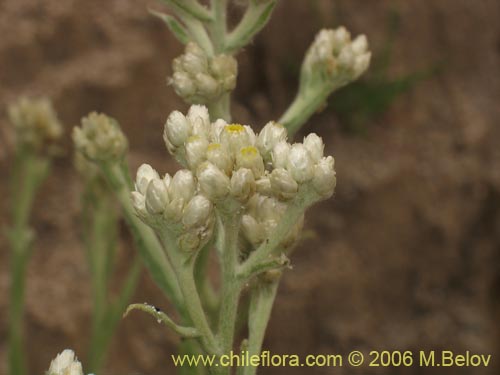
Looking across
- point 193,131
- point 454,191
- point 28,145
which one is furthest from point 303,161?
point 454,191

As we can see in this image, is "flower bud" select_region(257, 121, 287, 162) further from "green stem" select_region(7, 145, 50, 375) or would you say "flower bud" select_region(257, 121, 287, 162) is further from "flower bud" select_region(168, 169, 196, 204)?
"green stem" select_region(7, 145, 50, 375)

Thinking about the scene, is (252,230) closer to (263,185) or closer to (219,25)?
(263,185)

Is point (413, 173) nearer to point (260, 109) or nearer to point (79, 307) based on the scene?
point (260, 109)

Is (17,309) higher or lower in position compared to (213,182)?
higher

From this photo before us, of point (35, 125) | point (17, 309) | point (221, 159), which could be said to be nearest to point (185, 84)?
point (221, 159)

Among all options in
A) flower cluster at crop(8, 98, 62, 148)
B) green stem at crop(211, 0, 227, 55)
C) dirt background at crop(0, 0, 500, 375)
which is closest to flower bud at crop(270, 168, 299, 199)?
green stem at crop(211, 0, 227, 55)

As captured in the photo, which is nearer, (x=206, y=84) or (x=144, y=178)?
(x=144, y=178)

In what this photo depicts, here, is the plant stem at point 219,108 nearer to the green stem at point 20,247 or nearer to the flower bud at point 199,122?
the flower bud at point 199,122
